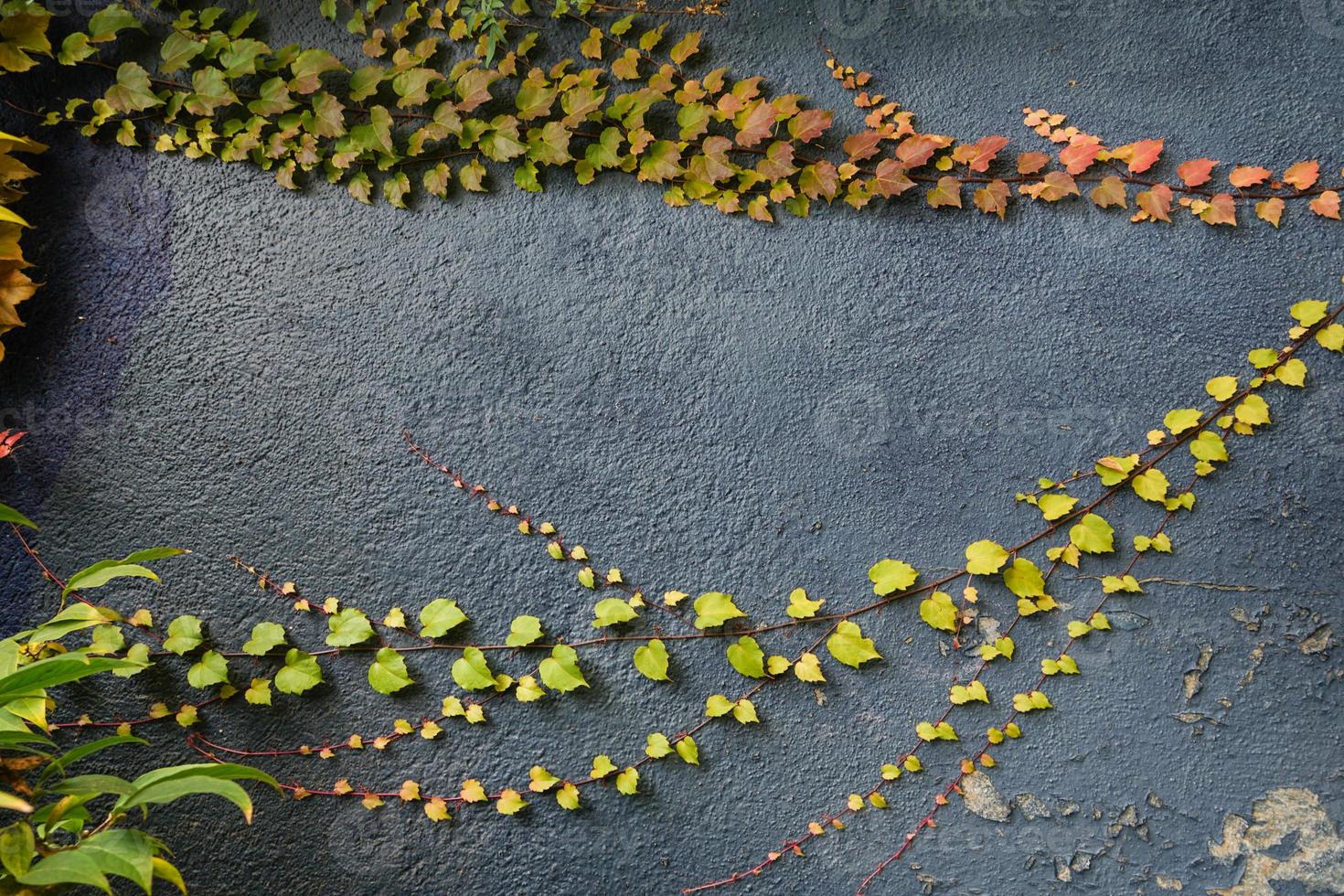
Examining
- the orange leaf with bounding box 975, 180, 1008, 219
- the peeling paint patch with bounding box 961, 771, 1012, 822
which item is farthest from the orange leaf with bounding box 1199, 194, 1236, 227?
the peeling paint patch with bounding box 961, 771, 1012, 822

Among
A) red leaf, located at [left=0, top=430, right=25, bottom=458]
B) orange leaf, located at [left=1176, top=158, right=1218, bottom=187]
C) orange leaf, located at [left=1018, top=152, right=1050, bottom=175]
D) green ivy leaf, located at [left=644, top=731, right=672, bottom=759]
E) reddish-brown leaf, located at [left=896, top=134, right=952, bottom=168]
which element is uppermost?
reddish-brown leaf, located at [left=896, top=134, right=952, bottom=168]

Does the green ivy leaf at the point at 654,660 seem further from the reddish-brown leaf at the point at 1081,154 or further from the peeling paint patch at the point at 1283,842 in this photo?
the reddish-brown leaf at the point at 1081,154

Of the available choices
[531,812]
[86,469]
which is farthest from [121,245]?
[531,812]

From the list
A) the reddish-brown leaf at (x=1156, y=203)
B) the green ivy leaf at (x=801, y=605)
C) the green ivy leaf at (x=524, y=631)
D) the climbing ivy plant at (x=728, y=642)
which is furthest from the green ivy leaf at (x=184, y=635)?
the reddish-brown leaf at (x=1156, y=203)

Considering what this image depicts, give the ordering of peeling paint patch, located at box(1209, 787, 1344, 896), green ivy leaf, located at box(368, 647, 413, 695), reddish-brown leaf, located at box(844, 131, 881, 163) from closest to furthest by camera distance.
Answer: peeling paint patch, located at box(1209, 787, 1344, 896)
green ivy leaf, located at box(368, 647, 413, 695)
reddish-brown leaf, located at box(844, 131, 881, 163)

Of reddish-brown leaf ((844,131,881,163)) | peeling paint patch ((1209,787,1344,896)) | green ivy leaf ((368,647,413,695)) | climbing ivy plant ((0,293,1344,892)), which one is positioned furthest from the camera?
reddish-brown leaf ((844,131,881,163))

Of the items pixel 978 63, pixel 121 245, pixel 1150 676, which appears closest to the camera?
pixel 1150 676

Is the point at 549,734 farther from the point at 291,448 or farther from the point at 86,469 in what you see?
the point at 86,469

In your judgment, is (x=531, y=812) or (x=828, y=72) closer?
(x=531, y=812)

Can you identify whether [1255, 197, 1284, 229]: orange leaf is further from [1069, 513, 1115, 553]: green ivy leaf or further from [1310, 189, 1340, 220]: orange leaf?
[1069, 513, 1115, 553]: green ivy leaf
